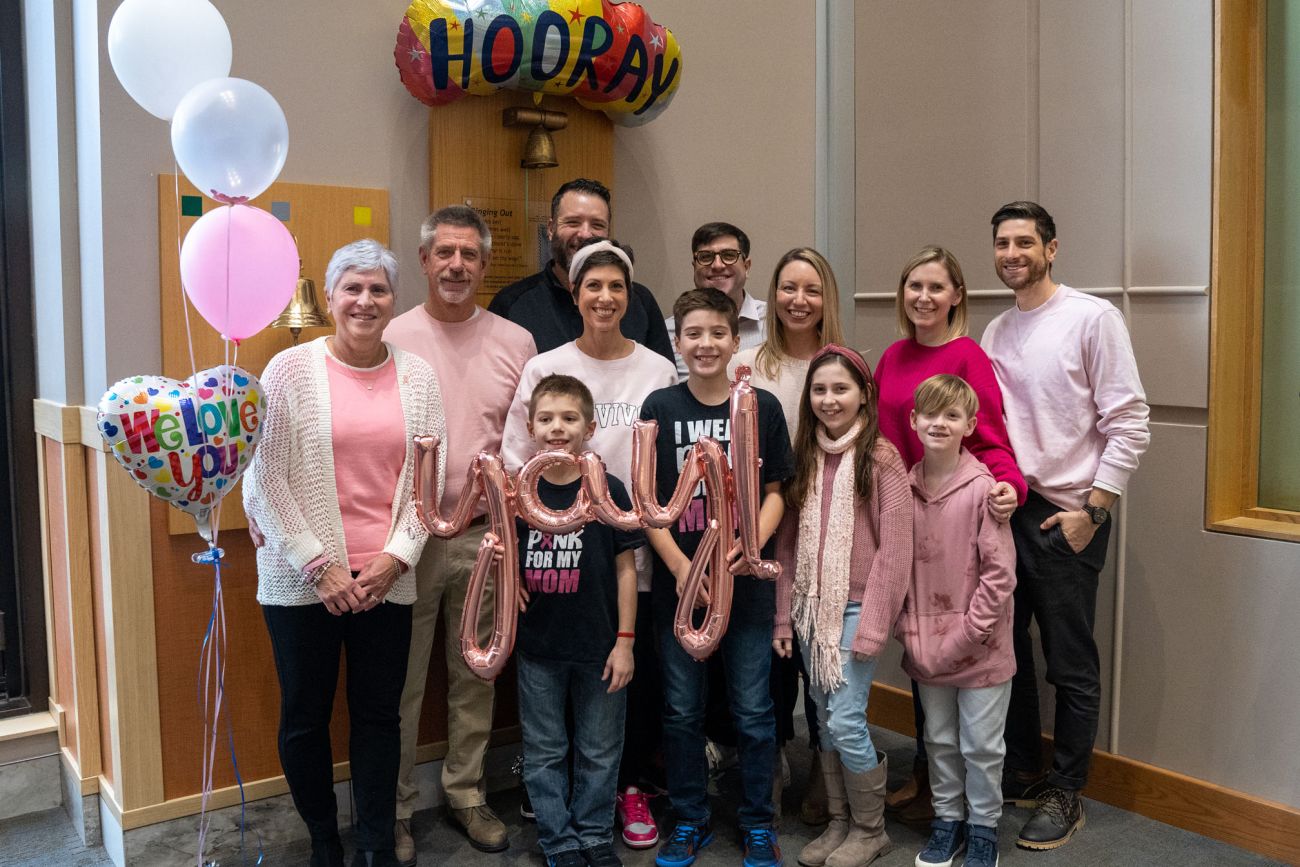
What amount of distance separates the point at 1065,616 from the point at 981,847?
0.65 m

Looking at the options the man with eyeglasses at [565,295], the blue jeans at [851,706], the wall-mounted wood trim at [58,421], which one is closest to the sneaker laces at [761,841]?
the blue jeans at [851,706]

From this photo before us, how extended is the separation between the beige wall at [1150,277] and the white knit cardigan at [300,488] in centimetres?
212

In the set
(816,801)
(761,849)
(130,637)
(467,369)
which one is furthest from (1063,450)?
(130,637)

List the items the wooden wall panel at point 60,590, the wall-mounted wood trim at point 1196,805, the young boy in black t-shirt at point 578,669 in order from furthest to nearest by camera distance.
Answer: the wooden wall panel at point 60,590 < the wall-mounted wood trim at point 1196,805 < the young boy in black t-shirt at point 578,669

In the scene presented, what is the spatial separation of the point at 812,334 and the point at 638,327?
50 centimetres

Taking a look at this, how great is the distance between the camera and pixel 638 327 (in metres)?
3.17

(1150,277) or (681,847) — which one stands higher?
(1150,277)

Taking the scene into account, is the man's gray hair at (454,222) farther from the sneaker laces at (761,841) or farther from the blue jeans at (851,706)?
the sneaker laces at (761,841)

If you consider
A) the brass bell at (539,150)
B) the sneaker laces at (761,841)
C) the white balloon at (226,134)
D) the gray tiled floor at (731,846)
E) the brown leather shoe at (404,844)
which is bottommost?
the gray tiled floor at (731,846)

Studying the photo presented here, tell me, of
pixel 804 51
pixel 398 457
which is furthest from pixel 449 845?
pixel 804 51

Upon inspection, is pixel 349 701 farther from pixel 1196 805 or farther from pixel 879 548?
pixel 1196 805

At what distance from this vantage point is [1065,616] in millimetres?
2979

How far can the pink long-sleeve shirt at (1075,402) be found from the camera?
2.86 m

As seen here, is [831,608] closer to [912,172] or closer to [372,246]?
[372,246]
